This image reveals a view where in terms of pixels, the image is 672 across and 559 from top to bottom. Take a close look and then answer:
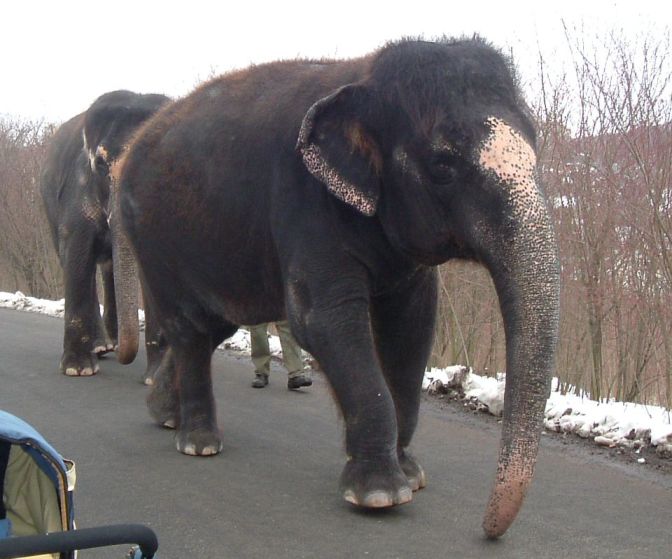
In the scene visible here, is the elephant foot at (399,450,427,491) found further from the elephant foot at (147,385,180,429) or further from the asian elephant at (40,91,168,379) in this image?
the asian elephant at (40,91,168,379)

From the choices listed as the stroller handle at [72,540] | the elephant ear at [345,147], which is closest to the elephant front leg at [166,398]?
the elephant ear at [345,147]

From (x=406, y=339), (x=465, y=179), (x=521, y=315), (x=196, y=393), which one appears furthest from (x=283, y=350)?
(x=521, y=315)

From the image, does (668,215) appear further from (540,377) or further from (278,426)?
(540,377)

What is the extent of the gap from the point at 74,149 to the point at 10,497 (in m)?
7.98

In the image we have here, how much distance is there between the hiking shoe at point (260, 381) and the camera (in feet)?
29.1

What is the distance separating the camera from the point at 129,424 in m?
7.15

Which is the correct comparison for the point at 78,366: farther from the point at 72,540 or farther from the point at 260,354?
the point at 72,540

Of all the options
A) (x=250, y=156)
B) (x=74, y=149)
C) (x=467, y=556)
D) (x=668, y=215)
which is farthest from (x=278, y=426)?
(x=74, y=149)

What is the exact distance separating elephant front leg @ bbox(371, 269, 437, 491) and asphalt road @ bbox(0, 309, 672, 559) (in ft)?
1.65

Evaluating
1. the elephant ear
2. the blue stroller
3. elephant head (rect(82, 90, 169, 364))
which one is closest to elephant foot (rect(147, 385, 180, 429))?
elephant head (rect(82, 90, 169, 364))

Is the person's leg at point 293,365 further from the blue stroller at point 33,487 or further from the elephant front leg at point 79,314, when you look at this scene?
the blue stroller at point 33,487

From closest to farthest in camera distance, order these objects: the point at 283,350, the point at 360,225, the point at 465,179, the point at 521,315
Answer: the point at 521,315
the point at 465,179
the point at 360,225
the point at 283,350

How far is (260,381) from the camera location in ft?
29.2

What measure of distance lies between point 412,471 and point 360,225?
→ 148 cm
